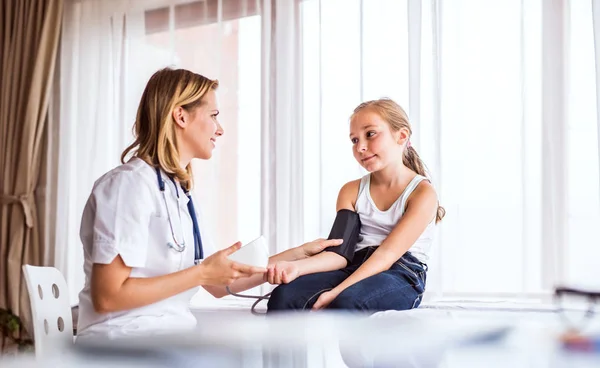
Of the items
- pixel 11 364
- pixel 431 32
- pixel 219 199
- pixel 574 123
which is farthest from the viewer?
pixel 219 199

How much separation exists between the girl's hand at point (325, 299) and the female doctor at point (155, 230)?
21 centimetres

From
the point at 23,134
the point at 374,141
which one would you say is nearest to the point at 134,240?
the point at 374,141

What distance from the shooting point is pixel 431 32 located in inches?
94.1

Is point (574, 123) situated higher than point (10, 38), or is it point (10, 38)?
point (10, 38)

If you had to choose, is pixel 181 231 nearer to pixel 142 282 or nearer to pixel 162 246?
pixel 162 246

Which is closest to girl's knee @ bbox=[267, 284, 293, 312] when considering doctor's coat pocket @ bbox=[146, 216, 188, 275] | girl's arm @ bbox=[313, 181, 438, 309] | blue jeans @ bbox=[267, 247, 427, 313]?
blue jeans @ bbox=[267, 247, 427, 313]

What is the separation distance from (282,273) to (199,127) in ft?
1.20

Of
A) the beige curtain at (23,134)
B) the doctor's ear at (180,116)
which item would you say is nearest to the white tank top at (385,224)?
the doctor's ear at (180,116)

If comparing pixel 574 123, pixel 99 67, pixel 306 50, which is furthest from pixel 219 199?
pixel 574 123

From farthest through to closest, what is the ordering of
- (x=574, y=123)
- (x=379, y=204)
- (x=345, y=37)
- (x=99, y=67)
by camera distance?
1. (x=99, y=67)
2. (x=345, y=37)
3. (x=574, y=123)
4. (x=379, y=204)

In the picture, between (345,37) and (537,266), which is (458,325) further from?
(345,37)

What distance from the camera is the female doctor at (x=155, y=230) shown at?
1115 millimetres

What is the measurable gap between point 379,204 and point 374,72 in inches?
33.6

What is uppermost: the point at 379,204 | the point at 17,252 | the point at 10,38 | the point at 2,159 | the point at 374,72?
the point at 10,38
